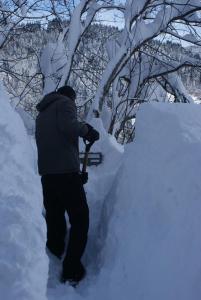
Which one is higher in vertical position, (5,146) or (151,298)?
(5,146)

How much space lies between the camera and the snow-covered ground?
261cm

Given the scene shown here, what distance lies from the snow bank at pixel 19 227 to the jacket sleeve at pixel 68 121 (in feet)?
3.81

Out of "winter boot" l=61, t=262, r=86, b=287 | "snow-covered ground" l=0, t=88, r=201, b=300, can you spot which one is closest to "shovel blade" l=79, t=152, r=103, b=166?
"snow-covered ground" l=0, t=88, r=201, b=300

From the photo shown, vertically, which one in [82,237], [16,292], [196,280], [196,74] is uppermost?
[16,292]

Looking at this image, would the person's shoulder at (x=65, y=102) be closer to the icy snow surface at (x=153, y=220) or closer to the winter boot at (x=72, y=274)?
the icy snow surface at (x=153, y=220)

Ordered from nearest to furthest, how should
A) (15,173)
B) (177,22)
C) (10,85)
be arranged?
(15,173)
(177,22)
(10,85)

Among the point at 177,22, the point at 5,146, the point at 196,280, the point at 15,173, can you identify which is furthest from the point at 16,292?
the point at 177,22

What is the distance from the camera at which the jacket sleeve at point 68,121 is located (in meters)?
4.60

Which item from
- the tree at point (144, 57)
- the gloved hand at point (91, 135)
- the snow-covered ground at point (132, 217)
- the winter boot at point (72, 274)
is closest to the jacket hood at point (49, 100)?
the gloved hand at point (91, 135)

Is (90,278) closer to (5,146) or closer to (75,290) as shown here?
(75,290)

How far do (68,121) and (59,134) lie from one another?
16 centimetres

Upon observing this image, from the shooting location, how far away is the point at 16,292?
2.29 m

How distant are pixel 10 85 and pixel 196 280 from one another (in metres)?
11.7

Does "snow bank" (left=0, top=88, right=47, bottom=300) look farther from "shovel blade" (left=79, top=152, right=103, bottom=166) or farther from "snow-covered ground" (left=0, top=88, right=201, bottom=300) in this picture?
"shovel blade" (left=79, top=152, right=103, bottom=166)
